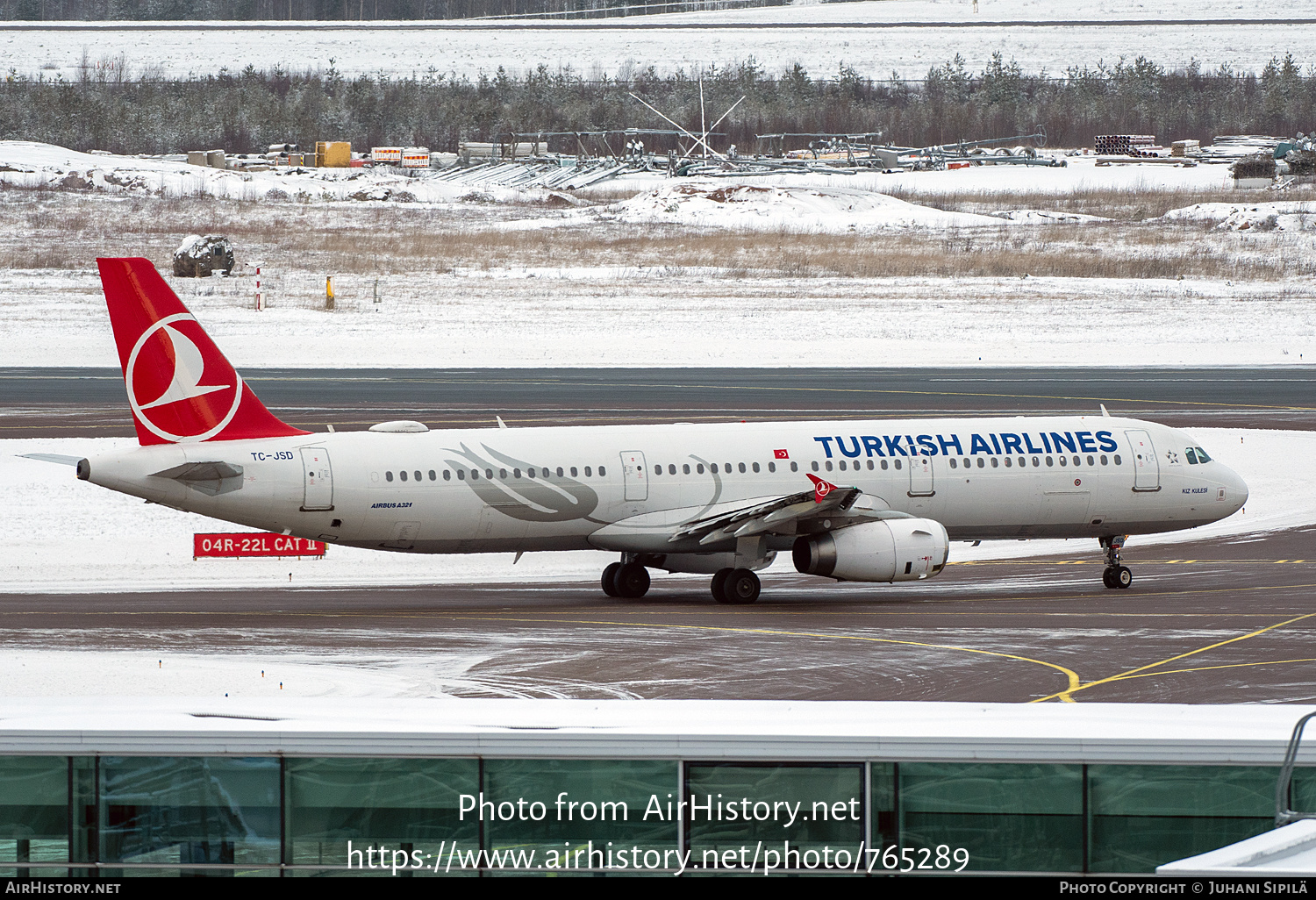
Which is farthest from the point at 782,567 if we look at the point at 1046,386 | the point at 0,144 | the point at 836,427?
the point at 0,144

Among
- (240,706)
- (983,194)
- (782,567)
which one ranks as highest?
(983,194)

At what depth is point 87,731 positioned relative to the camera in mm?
11383

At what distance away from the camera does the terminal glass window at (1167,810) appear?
1130cm

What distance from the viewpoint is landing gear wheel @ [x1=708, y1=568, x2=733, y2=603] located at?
36562 millimetres

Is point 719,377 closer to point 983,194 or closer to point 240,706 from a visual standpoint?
point 240,706

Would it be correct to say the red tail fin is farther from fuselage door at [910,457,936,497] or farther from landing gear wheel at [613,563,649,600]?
fuselage door at [910,457,936,497]

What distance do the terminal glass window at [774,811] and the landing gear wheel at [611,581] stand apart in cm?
2633

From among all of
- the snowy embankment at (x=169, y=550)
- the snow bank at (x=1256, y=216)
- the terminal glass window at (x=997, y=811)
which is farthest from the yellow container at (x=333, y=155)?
the terminal glass window at (x=997, y=811)

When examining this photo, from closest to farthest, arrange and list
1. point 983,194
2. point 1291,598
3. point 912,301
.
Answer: point 1291,598 < point 912,301 < point 983,194

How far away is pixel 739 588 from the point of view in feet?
119

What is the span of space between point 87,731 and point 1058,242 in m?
109

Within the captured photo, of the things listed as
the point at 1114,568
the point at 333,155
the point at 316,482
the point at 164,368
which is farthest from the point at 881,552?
the point at 333,155

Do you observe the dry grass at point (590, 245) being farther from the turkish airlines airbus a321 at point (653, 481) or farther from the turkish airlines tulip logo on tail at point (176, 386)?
the turkish airlines tulip logo on tail at point (176, 386)

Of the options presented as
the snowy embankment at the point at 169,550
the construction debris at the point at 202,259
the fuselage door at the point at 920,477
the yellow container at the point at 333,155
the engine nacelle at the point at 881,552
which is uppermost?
the yellow container at the point at 333,155
